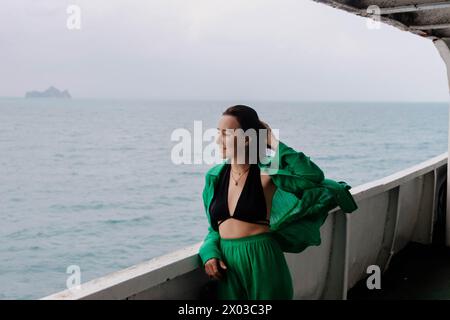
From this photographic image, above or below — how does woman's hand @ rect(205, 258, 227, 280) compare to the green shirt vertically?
below

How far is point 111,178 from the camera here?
4356cm

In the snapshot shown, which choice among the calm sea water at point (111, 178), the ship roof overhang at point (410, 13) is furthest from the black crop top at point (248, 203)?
the calm sea water at point (111, 178)

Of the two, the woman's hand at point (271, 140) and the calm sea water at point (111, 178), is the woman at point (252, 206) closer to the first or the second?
the woman's hand at point (271, 140)

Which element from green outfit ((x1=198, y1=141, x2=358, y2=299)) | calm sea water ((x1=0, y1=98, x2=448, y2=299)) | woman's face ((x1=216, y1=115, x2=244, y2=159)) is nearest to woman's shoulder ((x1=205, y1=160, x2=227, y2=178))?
green outfit ((x1=198, y1=141, x2=358, y2=299))

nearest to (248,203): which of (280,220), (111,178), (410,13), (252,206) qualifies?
(252,206)

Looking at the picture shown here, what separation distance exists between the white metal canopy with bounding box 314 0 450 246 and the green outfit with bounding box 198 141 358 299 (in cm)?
133

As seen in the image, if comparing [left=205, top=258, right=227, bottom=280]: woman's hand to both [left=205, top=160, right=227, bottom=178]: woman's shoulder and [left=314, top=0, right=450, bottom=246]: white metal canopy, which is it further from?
[left=314, top=0, right=450, bottom=246]: white metal canopy

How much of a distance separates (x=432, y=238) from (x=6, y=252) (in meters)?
26.8

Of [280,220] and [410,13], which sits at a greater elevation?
Result: [410,13]

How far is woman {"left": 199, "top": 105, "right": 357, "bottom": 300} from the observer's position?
188cm

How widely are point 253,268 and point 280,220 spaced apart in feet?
0.69

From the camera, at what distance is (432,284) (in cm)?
380

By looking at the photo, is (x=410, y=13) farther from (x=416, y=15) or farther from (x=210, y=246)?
(x=210, y=246)

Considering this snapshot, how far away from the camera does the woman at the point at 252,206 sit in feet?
6.16
